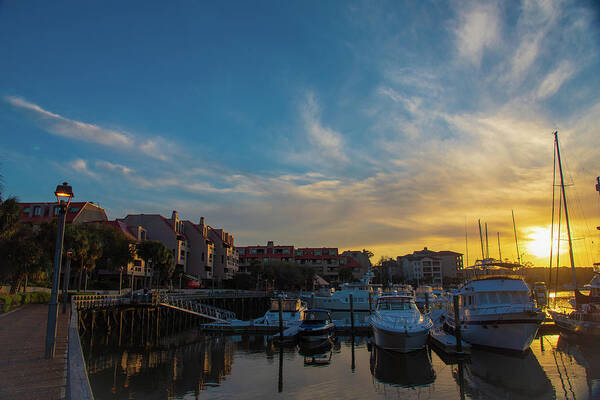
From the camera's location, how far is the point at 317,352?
100 ft

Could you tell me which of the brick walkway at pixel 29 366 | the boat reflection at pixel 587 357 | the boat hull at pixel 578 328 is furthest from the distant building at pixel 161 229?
the boat reflection at pixel 587 357

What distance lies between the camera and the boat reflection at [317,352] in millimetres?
26656

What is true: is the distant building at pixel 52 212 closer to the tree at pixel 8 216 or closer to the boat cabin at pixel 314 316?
the tree at pixel 8 216

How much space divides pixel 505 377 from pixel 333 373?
31.2 feet

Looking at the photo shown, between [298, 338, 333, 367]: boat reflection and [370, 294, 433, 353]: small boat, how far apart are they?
4093 mm

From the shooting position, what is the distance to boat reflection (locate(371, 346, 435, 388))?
846 inches

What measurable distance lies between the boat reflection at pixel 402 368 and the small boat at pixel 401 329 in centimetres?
66

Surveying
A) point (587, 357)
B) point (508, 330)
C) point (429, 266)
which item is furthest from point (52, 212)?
point (429, 266)

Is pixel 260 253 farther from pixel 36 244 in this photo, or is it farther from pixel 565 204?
pixel 565 204

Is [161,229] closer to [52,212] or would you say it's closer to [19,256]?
[52,212]

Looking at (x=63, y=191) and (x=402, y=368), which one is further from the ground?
(x=63, y=191)

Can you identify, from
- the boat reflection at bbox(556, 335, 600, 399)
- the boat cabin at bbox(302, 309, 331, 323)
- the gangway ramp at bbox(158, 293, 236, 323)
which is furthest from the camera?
the gangway ramp at bbox(158, 293, 236, 323)

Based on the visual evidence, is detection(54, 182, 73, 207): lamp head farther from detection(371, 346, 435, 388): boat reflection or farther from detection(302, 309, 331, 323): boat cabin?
detection(302, 309, 331, 323): boat cabin

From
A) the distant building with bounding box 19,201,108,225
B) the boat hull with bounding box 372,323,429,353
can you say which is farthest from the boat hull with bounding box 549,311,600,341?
the distant building with bounding box 19,201,108,225
